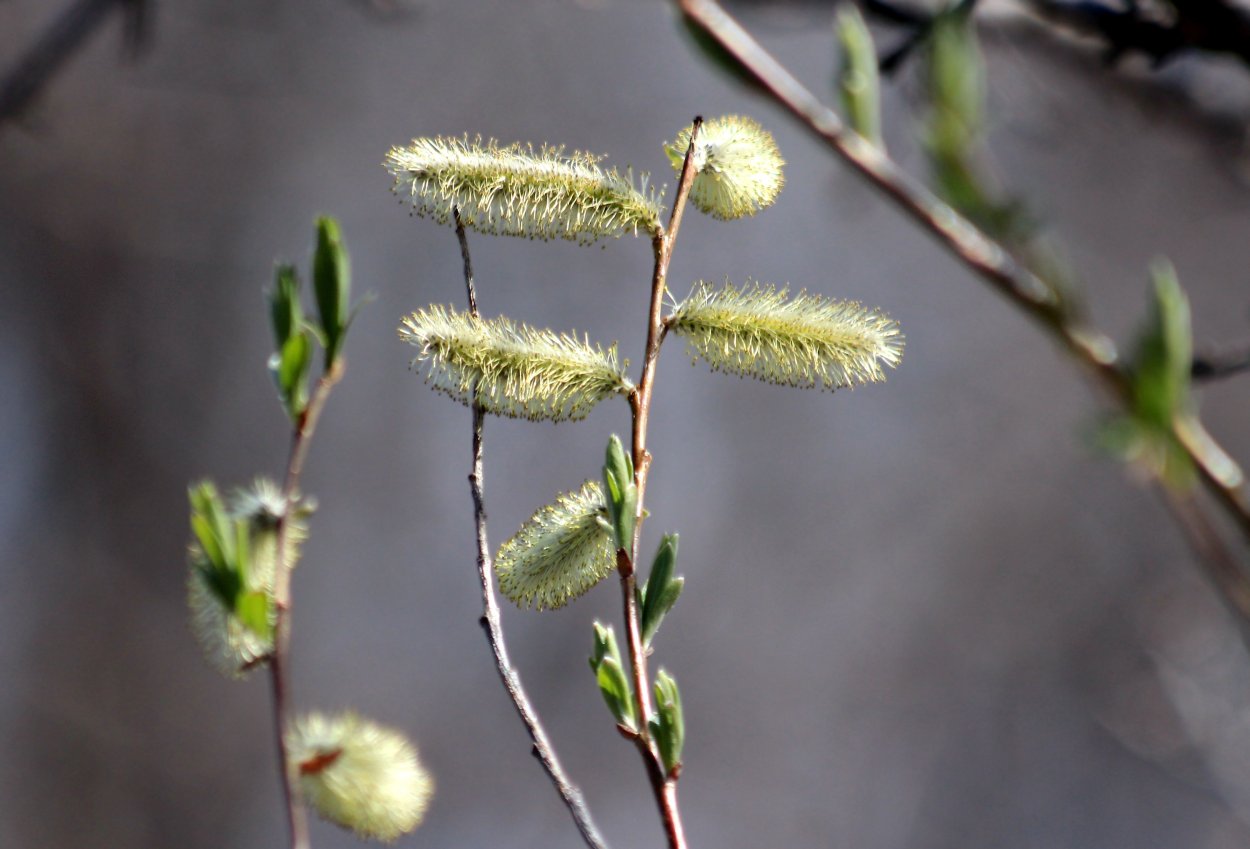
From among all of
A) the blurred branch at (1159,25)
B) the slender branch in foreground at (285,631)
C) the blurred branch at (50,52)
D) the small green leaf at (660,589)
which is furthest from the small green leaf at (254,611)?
the blurred branch at (50,52)

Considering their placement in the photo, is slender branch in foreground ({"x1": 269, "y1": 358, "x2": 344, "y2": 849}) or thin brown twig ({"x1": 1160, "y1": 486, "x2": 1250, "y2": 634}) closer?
thin brown twig ({"x1": 1160, "y1": 486, "x2": 1250, "y2": 634})

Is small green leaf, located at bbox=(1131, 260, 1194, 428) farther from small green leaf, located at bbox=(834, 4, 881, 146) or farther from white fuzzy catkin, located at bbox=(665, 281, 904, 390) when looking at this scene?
white fuzzy catkin, located at bbox=(665, 281, 904, 390)

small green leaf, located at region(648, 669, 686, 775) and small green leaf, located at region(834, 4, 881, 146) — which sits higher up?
small green leaf, located at region(834, 4, 881, 146)

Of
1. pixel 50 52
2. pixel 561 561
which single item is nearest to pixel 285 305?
pixel 561 561

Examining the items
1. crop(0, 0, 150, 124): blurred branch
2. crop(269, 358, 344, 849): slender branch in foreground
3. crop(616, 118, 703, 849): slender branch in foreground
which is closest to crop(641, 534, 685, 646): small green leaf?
crop(616, 118, 703, 849): slender branch in foreground

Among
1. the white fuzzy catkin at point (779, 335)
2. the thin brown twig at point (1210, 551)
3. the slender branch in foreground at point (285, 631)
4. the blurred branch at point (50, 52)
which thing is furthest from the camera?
the blurred branch at point (50, 52)

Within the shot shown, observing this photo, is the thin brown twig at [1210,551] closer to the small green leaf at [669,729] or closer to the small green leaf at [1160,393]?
the small green leaf at [1160,393]
